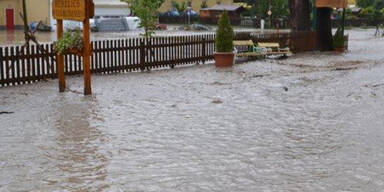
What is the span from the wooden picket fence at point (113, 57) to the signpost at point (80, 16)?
1.86 m

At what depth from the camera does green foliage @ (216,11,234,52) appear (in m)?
20.4

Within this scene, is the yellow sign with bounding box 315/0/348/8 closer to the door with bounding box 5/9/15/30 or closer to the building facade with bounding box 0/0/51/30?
the building facade with bounding box 0/0/51/30

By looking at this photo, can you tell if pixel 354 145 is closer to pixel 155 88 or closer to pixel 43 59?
pixel 155 88

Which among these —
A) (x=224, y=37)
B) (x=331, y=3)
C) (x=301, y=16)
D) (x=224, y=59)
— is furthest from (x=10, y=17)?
(x=224, y=37)

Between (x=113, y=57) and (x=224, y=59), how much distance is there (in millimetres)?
3755

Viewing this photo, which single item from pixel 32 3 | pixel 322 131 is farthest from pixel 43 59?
pixel 32 3

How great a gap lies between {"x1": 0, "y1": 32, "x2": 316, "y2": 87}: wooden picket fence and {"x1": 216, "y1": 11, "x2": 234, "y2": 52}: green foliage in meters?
1.80

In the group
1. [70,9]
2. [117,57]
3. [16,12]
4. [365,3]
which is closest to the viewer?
[70,9]

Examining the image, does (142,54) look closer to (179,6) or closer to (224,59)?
(224,59)

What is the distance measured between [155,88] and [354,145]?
735 cm

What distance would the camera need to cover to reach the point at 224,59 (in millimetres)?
20953

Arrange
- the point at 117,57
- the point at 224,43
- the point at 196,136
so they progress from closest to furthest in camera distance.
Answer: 1. the point at 196,136
2. the point at 117,57
3. the point at 224,43

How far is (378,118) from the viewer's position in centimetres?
1132

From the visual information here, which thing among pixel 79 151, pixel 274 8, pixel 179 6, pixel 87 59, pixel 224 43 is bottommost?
pixel 79 151
